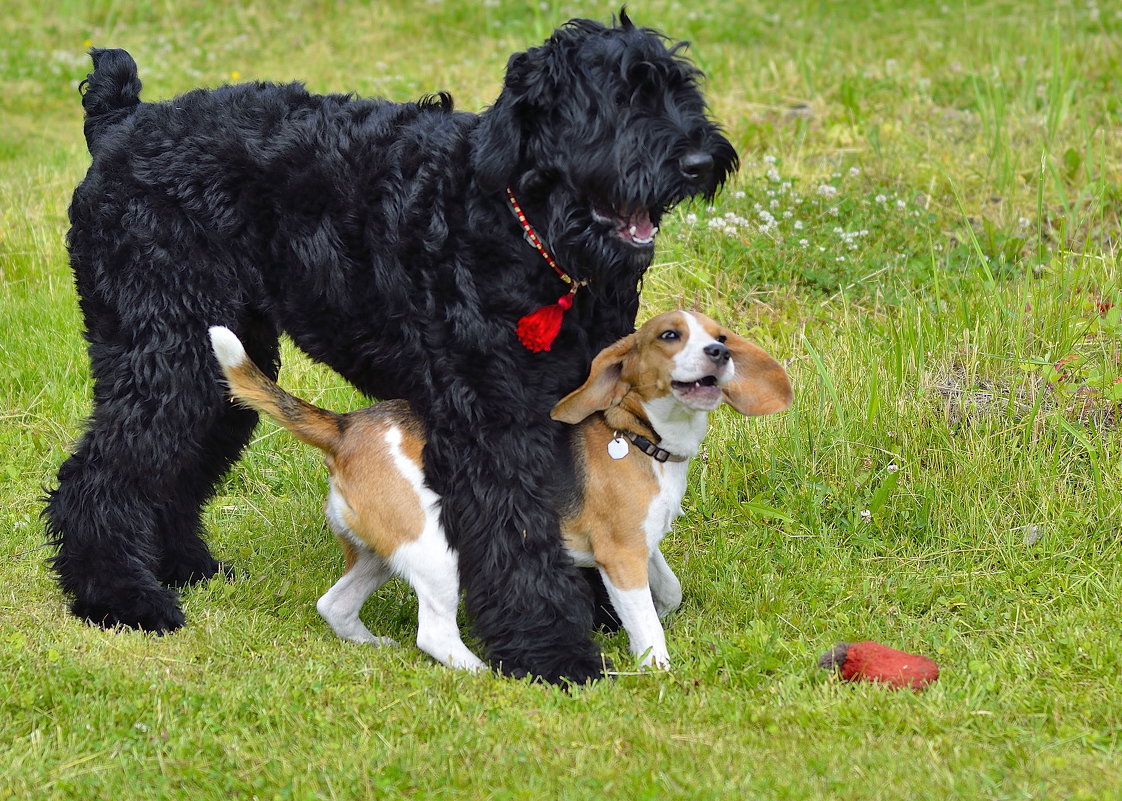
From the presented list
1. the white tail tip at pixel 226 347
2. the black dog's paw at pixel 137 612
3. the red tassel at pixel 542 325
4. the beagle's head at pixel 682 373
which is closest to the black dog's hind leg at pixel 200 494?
the black dog's paw at pixel 137 612

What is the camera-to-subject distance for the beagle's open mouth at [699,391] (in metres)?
3.68

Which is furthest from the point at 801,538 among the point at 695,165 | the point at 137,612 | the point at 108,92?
the point at 108,92

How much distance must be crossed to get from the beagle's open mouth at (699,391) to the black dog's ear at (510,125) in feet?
2.53

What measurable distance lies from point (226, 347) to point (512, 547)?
1029 millimetres

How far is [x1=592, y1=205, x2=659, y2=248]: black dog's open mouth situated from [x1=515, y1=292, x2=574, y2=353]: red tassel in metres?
0.26

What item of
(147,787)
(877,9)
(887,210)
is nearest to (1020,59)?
(887,210)

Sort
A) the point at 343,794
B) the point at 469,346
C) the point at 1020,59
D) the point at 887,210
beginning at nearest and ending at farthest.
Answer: the point at 343,794 < the point at 469,346 < the point at 887,210 < the point at 1020,59

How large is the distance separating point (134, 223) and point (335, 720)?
1.63 metres

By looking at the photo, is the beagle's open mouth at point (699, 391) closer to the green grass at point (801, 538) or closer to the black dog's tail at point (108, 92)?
the green grass at point (801, 538)

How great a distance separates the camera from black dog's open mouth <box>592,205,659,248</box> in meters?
3.43

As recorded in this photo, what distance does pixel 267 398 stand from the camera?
3852 millimetres

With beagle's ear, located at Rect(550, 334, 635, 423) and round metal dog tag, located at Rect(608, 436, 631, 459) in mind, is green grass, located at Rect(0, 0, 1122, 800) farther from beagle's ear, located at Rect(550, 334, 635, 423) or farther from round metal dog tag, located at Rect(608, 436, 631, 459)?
beagle's ear, located at Rect(550, 334, 635, 423)

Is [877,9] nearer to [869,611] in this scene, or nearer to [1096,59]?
[1096,59]

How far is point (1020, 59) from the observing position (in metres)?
8.02
